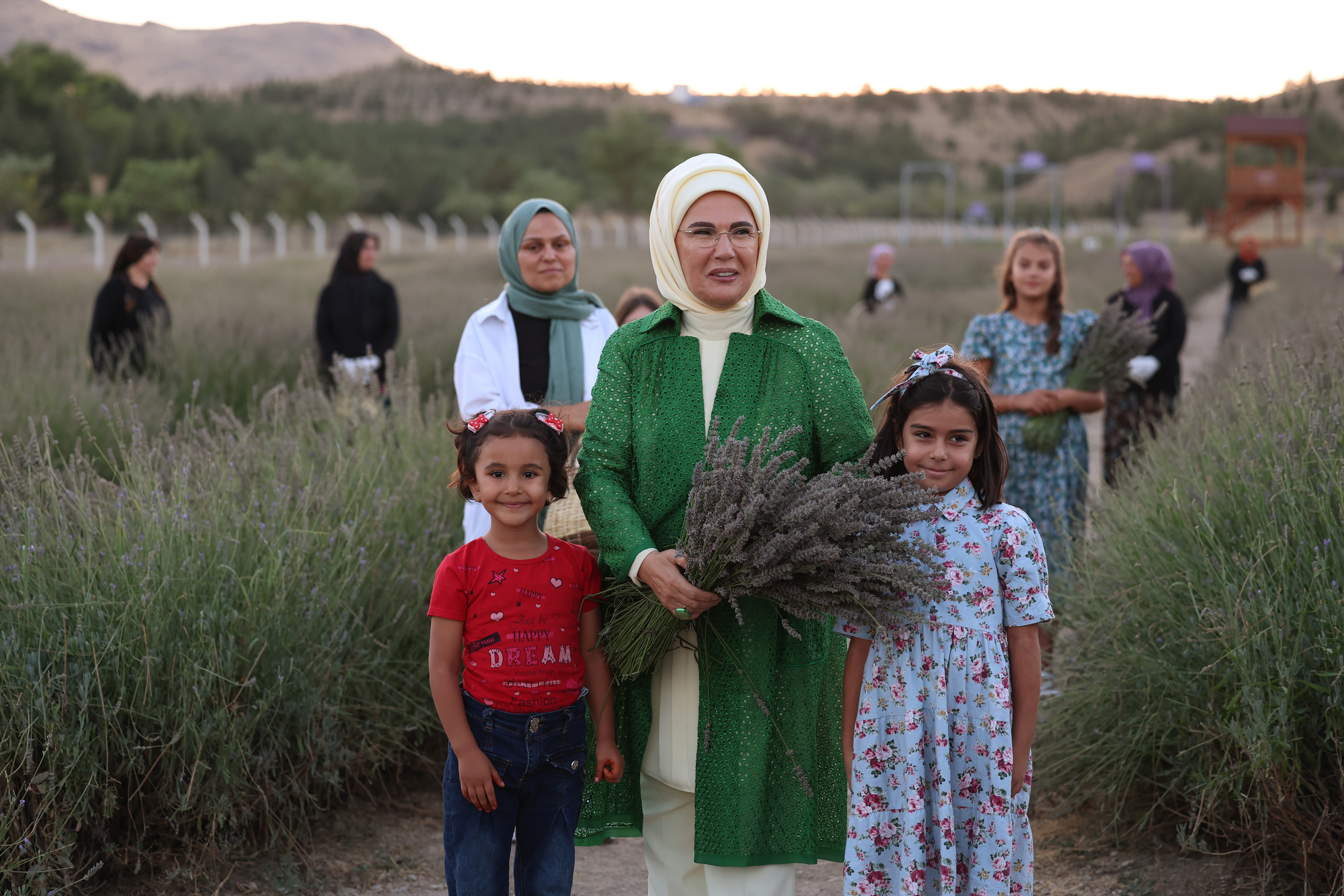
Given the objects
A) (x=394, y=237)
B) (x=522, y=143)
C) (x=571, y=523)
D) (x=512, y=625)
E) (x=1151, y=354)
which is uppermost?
(x=522, y=143)

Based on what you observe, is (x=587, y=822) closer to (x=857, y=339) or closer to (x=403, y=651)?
(x=403, y=651)

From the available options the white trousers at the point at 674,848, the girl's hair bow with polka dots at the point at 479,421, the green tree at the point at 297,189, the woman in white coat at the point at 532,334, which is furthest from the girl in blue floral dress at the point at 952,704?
the green tree at the point at 297,189

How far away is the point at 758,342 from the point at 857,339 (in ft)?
25.9

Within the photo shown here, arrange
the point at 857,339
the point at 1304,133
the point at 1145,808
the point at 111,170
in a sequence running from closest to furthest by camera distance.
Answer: the point at 1145,808 → the point at 857,339 → the point at 111,170 → the point at 1304,133

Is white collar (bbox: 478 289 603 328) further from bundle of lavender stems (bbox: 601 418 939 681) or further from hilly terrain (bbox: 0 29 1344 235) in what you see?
hilly terrain (bbox: 0 29 1344 235)

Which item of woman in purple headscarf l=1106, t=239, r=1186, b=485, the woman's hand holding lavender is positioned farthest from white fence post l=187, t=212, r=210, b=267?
the woman's hand holding lavender

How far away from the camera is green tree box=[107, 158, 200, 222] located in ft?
136

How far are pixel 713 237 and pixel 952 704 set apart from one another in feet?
3.91

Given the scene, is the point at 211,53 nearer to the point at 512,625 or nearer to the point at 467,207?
the point at 467,207

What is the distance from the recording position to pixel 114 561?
353 centimetres

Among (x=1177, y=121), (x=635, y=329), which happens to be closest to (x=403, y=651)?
(x=635, y=329)

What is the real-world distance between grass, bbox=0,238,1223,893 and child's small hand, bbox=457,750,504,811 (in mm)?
1026

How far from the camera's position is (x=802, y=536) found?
2.37 m

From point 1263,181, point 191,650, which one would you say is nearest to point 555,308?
point 191,650
